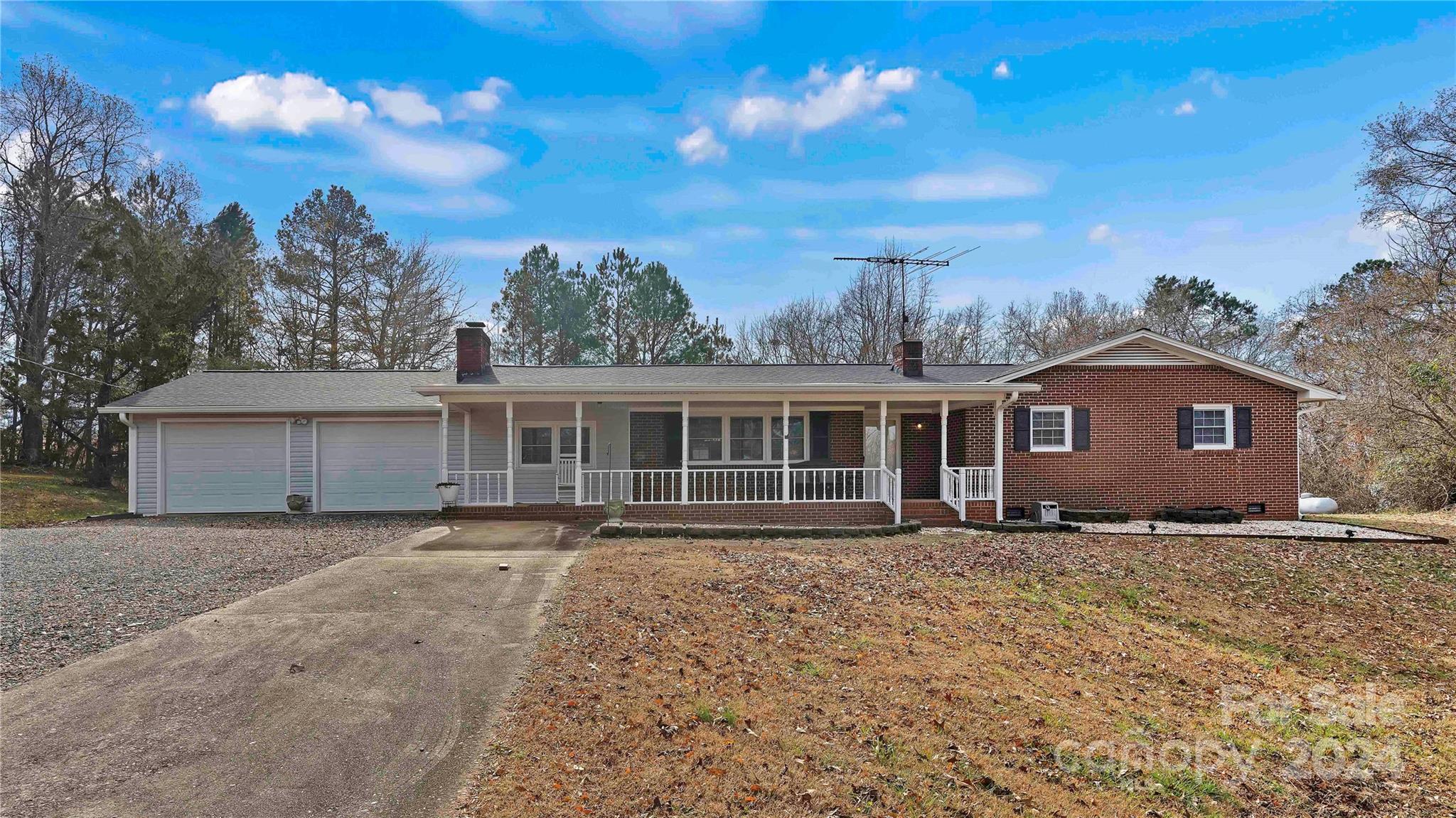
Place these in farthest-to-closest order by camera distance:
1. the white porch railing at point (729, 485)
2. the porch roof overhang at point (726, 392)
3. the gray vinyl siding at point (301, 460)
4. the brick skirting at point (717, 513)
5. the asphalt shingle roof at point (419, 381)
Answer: the gray vinyl siding at point (301, 460) < the asphalt shingle roof at point (419, 381) < the white porch railing at point (729, 485) < the brick skirting at point (717, 513) < the porch roof overhang at point (726, 392)

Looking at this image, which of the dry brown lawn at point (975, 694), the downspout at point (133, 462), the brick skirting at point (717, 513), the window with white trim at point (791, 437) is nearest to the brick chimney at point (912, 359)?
the window with white trim at point (791, 437)

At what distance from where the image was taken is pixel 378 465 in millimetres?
15680

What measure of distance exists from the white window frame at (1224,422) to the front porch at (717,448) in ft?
14.7

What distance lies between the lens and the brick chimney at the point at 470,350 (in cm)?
1554

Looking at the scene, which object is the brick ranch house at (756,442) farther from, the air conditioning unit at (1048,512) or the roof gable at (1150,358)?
the air conditioning unit at (1048,512)

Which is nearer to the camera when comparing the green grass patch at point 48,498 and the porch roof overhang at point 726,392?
the porch roof overhang at point 726,392

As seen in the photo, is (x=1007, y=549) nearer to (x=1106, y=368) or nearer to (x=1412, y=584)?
(x=1412, y=584)

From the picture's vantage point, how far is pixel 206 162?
87.9 ft

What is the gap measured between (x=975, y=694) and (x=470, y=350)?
44.4 feet

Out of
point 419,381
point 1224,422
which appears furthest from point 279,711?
point 1224,422

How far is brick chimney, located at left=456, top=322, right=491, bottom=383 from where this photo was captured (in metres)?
15.5

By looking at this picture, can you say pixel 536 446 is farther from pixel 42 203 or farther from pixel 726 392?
pixel 42 203

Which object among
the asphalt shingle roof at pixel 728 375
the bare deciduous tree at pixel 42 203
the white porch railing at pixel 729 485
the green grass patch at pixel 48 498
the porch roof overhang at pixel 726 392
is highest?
the bare deciduous tree at pixel 42 203

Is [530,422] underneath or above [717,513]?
above
